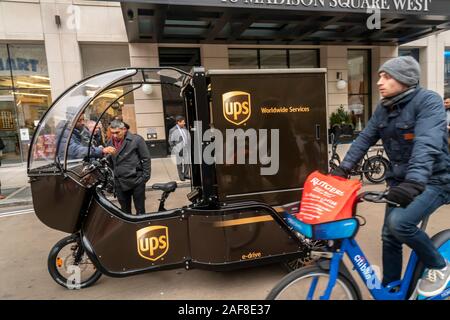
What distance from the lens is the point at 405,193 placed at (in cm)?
192

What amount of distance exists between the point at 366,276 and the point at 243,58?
12046mm

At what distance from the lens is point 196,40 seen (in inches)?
481

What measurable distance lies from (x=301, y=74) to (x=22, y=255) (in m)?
4.23

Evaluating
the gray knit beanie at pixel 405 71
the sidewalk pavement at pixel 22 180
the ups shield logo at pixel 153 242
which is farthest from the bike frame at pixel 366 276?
the sidewalk pavement at pixel 22 180

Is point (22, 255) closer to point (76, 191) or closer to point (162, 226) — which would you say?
point (76, 191)

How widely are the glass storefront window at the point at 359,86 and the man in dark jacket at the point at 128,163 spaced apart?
497 inches

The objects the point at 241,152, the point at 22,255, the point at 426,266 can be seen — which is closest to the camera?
the point at 426,266

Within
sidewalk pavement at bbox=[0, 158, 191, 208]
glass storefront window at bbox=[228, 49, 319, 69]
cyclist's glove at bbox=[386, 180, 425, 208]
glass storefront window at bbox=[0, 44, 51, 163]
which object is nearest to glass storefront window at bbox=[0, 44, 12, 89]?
glass storefront window at bbox=[0, 44, 51, 163]

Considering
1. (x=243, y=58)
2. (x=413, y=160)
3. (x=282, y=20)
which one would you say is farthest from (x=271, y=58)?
(x=413, y=160)

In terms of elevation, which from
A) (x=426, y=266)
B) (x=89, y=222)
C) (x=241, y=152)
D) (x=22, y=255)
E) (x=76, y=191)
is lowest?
(x=22, y=255)

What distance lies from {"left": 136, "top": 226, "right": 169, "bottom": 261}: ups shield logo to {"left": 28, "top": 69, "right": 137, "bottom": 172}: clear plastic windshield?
1050 mm

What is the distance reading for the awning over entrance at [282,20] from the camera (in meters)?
8.98

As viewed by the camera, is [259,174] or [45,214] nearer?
[45,214]
